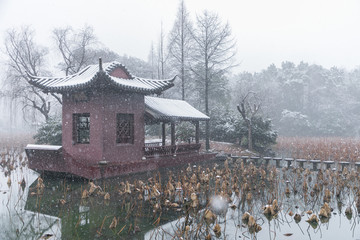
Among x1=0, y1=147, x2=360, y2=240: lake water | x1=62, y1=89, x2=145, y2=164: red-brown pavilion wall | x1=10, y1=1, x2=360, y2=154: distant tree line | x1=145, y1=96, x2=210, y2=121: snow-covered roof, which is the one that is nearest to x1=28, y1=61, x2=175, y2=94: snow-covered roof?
x1=62, y1=89, x2=145, y2=164: red-brown pavilion wall

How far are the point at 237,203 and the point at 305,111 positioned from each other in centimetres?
4117

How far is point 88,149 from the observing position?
11.0m

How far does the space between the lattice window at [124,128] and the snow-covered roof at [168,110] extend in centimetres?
92

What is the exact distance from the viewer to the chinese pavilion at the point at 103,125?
10.1m

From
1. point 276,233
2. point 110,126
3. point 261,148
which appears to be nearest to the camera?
point 276,233

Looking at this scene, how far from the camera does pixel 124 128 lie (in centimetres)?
1184

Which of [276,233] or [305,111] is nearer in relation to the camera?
[276,233]

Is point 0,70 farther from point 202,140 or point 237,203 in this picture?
point 237,203

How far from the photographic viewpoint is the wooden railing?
12.4 meters

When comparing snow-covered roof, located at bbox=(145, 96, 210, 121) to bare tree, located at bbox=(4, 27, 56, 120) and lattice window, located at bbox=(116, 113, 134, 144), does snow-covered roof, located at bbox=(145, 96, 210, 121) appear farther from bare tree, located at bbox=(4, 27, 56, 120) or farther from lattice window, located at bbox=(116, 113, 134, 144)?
bare tree, located at bbox=(4, 27, 56, 120)

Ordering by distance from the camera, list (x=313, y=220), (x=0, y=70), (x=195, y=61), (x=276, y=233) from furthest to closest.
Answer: (x=0, y=70) < (x=195, y=61) < (x=313, y=220) < (x=276, y=233)

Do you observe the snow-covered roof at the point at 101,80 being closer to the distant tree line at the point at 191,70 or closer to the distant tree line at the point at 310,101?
the distant tree line at the point at 191,70

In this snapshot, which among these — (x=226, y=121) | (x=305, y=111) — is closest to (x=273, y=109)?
(x=305, y=111)

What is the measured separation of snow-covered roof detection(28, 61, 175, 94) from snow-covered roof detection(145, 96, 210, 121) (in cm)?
93
